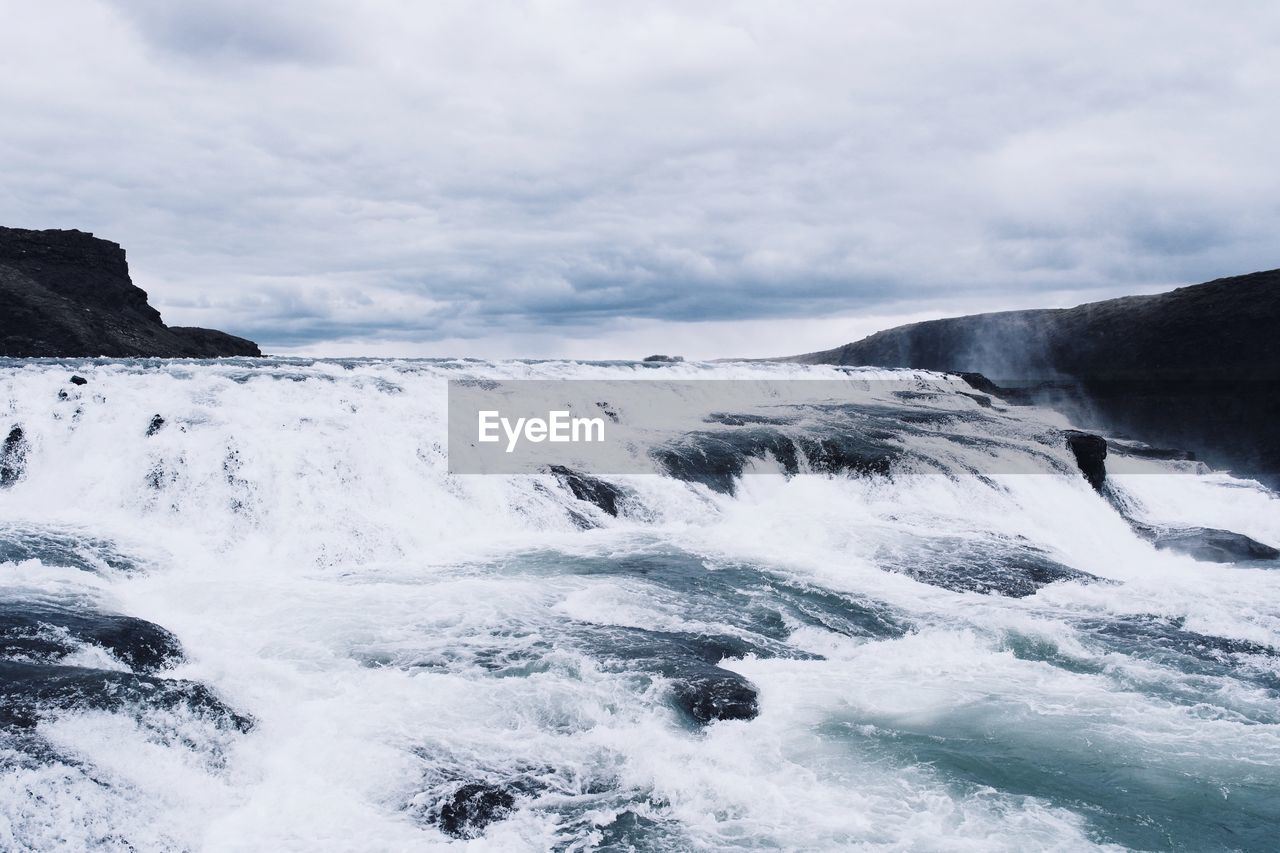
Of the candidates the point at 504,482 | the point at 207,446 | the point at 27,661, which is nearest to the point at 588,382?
the point at 504,482

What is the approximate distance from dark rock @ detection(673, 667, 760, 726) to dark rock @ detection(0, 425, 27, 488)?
13305 millimetres

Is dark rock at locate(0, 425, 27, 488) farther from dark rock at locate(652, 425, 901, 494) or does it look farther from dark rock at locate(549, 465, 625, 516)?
dark rock at locate(652, 425, 901, 494)

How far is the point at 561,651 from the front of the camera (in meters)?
9.95

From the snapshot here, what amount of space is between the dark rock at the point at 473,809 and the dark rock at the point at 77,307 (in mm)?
62517

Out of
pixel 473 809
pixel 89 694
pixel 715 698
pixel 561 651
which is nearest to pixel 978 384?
pixel 561 651

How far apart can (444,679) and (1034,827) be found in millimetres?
5701

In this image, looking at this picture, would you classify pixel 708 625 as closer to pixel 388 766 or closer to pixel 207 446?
pixel 388 766

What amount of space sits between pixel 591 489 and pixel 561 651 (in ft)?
26.9

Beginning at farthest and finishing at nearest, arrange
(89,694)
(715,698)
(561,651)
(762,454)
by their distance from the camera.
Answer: (762,454)
(561,651)
(715,698)
(89,694)

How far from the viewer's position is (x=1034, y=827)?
7.10 meters

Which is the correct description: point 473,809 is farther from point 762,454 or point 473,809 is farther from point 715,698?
point 762,454

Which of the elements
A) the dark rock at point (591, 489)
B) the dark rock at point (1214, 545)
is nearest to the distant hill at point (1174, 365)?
the dark rock at point (1214, 545)

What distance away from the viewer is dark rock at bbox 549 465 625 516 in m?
17.7

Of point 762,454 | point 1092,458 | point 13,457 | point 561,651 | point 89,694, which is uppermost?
point 13,457
